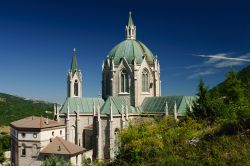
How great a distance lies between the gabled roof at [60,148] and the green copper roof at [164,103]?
1422 cm

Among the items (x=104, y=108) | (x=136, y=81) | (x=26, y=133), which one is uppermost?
(x=136, y=81)

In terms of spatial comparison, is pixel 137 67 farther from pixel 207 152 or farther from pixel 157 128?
pixel 207 152

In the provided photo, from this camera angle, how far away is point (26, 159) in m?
44.9

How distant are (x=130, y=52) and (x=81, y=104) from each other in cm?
1225

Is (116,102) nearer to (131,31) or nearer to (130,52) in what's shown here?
(130,52)

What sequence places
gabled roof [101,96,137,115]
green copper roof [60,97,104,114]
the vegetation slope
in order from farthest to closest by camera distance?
green copper roof [60,97,104,114] → gabled roof [101,96,137,115] → the vegetation slope

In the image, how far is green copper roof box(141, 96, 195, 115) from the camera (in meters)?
49.4

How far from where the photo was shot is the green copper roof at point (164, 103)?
4941 centimetres

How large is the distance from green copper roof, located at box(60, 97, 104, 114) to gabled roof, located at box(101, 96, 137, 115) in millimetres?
4344

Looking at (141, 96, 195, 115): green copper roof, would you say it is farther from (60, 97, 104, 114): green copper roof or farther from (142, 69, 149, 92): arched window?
(60, 97, 104, 114): green copper roof

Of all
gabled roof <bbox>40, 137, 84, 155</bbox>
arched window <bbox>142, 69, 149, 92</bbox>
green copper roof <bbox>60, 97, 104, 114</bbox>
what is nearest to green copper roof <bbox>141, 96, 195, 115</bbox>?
arched window <bbox>142, 69, 149, 92</bbox>

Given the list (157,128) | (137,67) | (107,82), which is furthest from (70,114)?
(157,128)

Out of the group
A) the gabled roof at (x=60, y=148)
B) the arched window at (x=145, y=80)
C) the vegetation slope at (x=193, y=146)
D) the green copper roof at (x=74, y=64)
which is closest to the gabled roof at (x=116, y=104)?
the arched window at (x=145, y=80)

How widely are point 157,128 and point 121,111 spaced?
87.9 feet
